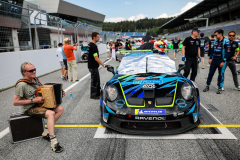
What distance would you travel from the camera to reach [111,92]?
3.24m

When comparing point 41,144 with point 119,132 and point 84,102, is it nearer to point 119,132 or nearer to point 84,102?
point 119,132

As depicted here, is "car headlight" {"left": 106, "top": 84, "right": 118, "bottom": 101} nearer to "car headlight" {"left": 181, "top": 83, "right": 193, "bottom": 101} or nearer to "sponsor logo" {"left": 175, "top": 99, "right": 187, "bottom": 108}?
"sponsor logo" {"left": 175, "top": 99, "right": 187, "bottom": 108}

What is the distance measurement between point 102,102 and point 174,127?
4.04ft

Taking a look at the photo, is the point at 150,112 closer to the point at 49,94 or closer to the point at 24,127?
the point at 49,94

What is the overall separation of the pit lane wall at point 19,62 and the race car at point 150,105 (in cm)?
523

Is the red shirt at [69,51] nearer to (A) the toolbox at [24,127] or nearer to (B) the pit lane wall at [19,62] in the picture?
(B) the pit lane wall at [19,62]

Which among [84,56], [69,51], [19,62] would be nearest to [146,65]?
[69,51]

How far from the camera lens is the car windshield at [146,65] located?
3.91m

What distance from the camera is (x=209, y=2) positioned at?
3488 centimetres

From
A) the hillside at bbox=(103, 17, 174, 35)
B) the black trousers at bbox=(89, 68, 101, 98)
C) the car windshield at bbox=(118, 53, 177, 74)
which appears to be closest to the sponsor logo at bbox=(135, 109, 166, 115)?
the car windshield at bbox=(118, 53, 177, 74)

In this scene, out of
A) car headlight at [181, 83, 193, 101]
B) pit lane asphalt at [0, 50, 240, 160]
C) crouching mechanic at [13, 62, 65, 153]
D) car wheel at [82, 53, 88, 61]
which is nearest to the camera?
pit lane asphalt at [0, 50, 240, 160]

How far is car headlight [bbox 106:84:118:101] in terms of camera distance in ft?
10.4

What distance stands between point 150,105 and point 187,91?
721 mm

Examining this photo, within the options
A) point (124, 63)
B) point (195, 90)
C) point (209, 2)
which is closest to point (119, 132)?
point (195, 90)
